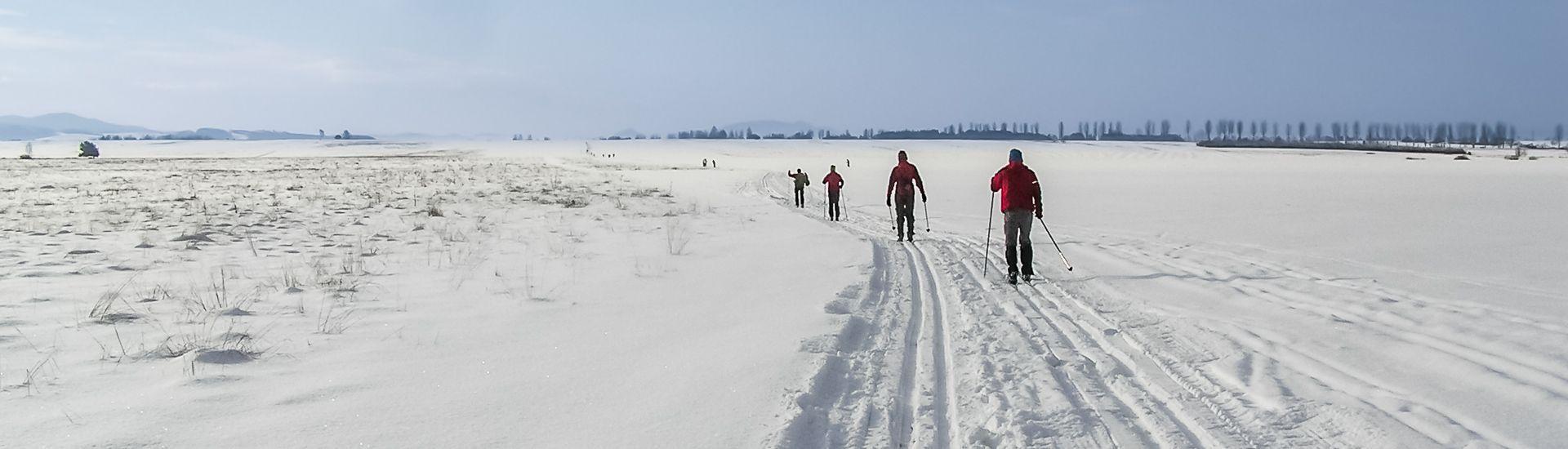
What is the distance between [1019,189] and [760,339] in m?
4.40

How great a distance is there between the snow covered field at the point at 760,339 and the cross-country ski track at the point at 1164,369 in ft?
0.09

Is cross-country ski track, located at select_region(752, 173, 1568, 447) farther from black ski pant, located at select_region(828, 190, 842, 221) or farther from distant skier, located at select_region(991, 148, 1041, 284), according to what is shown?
black ski pant, located at select_region(828, 190, 842, 221)

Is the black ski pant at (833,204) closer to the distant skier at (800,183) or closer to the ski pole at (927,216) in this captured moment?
the ski pole at (927,216)

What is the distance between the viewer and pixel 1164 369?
17.7ft

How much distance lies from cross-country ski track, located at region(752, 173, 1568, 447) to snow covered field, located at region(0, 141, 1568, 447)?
0.09ft

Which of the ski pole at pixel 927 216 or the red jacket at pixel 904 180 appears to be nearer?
the red jacket at pixel 904 180

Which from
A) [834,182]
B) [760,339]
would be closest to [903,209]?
[834,182]

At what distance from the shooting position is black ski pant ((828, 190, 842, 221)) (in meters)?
19.0

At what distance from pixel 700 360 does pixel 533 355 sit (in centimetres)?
113

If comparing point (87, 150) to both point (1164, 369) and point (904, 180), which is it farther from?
point (1164, 369)

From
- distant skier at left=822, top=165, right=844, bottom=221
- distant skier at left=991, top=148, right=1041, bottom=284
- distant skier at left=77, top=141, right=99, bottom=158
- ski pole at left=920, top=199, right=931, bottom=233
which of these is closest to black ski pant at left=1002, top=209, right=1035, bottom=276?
distant skier at left=991, top=148, right=1041, bottom=284

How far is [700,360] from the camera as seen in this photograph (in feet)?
18.1

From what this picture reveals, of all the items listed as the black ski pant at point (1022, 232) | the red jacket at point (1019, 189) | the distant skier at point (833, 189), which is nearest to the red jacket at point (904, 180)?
the red jacket at point (1019, 189)

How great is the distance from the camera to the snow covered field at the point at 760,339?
415 centimetres
